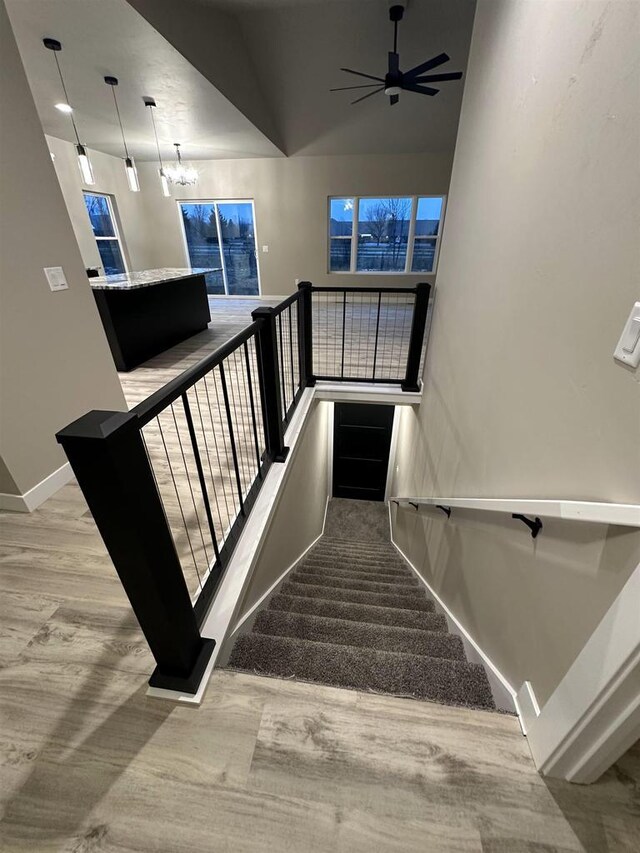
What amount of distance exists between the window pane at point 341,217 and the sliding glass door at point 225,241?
1716 millimetres

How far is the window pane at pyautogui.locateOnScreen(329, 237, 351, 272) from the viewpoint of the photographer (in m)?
7.23

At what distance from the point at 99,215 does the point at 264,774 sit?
8.88 m

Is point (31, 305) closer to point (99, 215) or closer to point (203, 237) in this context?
point (99, 215)

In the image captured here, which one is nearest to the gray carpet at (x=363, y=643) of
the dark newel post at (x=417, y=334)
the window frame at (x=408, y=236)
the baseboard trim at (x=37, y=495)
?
the baseboard trim at (x=37, y=495)

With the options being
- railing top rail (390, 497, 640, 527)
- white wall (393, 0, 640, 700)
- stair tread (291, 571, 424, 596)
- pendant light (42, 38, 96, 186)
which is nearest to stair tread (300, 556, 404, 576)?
stair tread (291, 571, 424, 596)

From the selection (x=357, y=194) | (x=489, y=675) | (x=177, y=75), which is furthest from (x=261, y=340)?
(x=357, y=194)

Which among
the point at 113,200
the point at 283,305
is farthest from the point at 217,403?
the point at 113,200

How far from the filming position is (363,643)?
1754 millimetres

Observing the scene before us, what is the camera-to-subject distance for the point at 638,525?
67 cm

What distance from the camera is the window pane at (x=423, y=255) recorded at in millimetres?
7031

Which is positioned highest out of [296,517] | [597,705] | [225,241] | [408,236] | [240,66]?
[240,66]

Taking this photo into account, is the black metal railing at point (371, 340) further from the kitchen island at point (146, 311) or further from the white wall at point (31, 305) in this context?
the kitchen island at point (146, 311)

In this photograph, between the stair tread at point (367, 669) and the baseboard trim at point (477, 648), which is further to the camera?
the stair tread at point (367, 669)

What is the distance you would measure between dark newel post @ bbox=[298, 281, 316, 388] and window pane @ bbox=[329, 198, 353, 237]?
5091 mm
